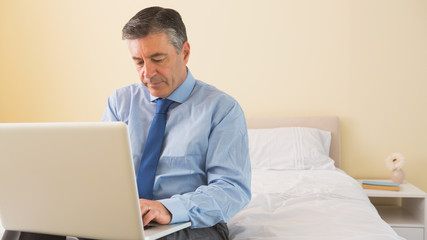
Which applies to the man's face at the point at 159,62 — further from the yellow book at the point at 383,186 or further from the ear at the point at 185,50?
the yellow book at the point at 383,186

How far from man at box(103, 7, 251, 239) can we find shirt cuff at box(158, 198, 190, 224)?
0.10m

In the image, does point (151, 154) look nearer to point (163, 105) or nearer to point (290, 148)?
point (163, 105)

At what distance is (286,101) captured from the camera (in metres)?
A: 3.40

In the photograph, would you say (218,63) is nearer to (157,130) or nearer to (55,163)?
(157,130)

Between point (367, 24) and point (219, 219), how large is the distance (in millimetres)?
2324

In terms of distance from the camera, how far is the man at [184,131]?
1.45 metres

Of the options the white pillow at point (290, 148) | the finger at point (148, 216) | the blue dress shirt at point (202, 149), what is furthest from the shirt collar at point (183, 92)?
the white pillow at point (290, 148)

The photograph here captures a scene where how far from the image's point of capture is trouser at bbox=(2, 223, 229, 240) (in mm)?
1262

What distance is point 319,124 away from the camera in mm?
3275

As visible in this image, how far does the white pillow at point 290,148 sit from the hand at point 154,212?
1875 mm

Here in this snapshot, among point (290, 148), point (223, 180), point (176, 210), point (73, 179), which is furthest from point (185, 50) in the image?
point (290, 148)

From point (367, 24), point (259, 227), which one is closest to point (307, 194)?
point (259, 227)

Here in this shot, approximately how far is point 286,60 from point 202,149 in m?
1.98

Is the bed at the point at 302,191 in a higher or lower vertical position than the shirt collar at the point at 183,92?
lower
